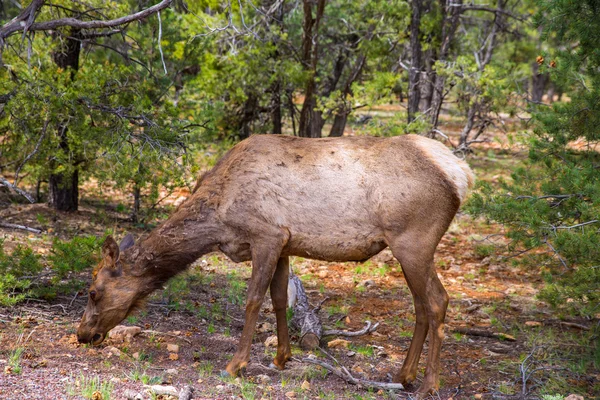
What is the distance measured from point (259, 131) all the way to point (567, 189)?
7703mm

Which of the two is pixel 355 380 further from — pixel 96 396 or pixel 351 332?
pixel 96 396

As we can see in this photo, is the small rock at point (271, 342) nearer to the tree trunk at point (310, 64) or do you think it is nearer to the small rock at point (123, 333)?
the small rock at point (123, 333)

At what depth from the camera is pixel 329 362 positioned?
6.75m

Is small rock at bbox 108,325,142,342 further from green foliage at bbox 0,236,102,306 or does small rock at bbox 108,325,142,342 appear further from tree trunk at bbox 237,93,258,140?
tree trunk at bbox 237,93,258,140

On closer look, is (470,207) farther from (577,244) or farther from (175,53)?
(175,53)

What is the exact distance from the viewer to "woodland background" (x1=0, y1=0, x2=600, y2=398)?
6.50 m

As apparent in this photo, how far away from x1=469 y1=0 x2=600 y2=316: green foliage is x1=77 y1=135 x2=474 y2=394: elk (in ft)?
2.88

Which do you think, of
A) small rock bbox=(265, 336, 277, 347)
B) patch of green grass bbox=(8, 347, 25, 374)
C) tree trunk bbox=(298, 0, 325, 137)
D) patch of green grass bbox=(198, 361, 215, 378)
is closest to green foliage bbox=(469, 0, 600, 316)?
small rock bbox=(265, 336, 277, 347)

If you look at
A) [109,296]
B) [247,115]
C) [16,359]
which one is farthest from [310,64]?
[16,359]

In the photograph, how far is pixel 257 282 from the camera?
6223mm

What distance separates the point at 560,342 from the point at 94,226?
7.03 metres

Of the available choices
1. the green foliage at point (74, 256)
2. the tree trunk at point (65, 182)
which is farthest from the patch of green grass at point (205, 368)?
the tree trunk at point (65, 182)

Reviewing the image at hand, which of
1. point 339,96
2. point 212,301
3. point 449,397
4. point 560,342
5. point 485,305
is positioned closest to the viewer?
point 449,397

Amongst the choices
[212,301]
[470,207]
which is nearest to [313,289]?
[212,301]
